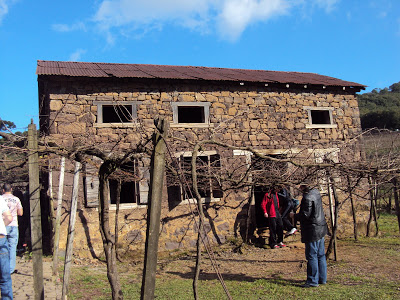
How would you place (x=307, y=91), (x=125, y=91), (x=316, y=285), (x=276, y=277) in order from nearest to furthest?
(x=316, y=285) < (x=276, y=277) < (x=125, y=91) < (x=307, y=91)

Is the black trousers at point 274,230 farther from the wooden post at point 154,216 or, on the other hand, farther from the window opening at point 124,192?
the wooden post at point 154,216

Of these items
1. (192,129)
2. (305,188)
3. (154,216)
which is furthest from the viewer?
(192,129)

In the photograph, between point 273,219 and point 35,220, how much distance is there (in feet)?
19.2

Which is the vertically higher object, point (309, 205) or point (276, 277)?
point (309, 205)

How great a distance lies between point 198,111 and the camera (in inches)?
448

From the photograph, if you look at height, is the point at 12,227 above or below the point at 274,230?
above

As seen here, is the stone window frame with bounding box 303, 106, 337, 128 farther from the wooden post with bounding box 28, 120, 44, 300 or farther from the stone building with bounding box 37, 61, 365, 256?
the wooden post with bounding box 28, 120, 44, 300

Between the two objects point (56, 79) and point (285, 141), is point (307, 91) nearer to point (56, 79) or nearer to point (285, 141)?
point (285, 141)

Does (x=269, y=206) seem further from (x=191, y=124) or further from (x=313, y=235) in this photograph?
(x=313, y=235)

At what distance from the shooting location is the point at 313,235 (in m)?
5.11

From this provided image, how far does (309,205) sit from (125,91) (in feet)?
17.3

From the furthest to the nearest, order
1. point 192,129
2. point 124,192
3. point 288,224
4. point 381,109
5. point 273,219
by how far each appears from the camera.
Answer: point 381,109 → point 124,192 → point 288,224 → point 273,219 → point 192,129

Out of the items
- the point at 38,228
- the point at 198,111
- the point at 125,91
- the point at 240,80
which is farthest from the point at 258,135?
the point at 38,228

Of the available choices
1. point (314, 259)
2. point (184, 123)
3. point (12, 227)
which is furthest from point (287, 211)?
point (12, 227)
